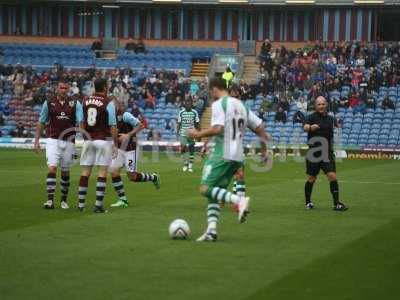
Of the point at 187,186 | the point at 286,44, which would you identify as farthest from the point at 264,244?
the point at 286,44

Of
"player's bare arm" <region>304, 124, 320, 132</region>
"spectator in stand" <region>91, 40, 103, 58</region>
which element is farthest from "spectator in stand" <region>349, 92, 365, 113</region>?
"player's bare arm" <region>304, 124, 320, 132</region>

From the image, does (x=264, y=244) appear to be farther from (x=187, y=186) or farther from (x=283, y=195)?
(x=187, y=186)

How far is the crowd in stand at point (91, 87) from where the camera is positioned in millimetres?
50469

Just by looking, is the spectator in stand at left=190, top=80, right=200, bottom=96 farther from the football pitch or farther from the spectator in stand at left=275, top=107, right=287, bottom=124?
the football pitch

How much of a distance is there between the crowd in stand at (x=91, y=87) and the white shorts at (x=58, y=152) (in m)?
30.6

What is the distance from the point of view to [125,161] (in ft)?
65.3

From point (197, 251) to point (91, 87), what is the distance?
38.2m

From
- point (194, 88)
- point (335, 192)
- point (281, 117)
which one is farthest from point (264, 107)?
point (335, 192)

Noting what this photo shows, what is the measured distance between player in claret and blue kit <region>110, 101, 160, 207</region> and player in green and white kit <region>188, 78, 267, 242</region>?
5.46 metres

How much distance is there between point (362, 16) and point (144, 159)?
22.9 meters

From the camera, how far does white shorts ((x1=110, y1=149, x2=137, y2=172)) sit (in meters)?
19.2

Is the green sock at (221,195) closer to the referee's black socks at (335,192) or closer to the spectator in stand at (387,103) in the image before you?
the referee's black socks at (335,192)

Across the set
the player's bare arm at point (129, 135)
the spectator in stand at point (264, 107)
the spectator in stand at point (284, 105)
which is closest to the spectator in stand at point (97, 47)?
the spectator in stand at point (264, 107)

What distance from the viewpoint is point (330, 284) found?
10.3 m
